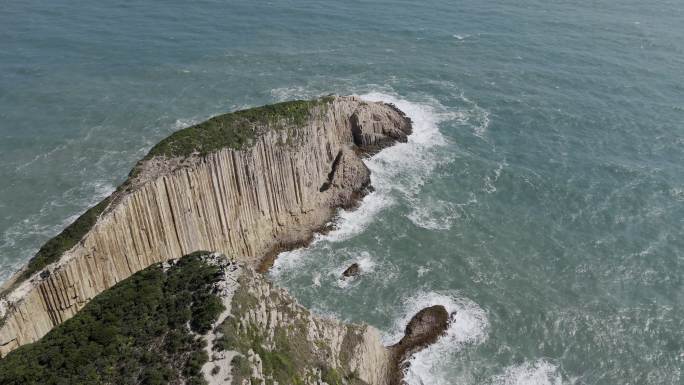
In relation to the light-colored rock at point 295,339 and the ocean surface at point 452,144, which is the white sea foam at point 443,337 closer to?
the ocean surface at point 452,144

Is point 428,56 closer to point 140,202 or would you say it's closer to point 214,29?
point 214,29

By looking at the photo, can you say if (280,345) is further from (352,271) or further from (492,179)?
(492,179)

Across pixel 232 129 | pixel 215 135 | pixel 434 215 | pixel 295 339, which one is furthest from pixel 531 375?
pixel 215 135

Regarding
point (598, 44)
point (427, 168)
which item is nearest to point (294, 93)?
point (427, 168)

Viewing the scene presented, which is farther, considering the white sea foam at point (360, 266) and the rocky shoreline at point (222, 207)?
the white sea foam at point (360, 266)

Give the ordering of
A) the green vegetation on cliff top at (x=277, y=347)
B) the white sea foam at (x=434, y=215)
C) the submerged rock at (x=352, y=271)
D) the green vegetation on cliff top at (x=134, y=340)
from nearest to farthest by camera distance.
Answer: the green vegetation on cliff top at (x=134, y=340)
the green vegetation on cliff top at (x=277, y=347)
the submerged rock at (x=352, y=271)
the white sea foam at (x=434, y=215)

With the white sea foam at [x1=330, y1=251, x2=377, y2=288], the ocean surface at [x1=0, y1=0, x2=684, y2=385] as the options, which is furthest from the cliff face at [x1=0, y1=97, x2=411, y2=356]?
the white sea foam at [x1=330, y1=251, x2=377, y2=288]

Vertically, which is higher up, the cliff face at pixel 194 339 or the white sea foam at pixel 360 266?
the cliff face at pixel 194 339

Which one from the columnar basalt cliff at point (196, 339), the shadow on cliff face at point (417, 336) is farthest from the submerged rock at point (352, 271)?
the columnar basalt cliff at point (196, 339)
